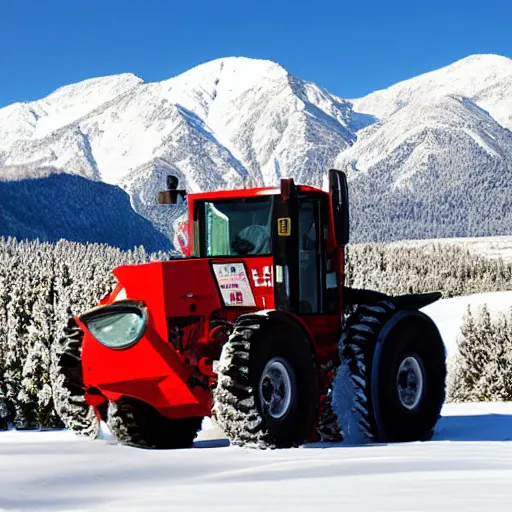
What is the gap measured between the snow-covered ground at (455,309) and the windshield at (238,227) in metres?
85.1

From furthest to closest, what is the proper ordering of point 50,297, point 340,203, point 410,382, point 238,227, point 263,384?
point 50,297, point 410,382, point 238,227, point 340,203, point 263,384

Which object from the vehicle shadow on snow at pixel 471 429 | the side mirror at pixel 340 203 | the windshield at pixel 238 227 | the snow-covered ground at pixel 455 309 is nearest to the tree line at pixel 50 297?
the windshield at pixel 238 227

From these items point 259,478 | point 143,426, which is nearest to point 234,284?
point 143,426

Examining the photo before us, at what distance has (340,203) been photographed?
37.5 ft

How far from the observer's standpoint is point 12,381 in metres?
57.1

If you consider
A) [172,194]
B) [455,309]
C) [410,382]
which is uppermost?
[172,194]

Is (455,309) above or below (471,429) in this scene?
above

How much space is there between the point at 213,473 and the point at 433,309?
113m

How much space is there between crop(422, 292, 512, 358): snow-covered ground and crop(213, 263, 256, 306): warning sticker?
85.7 meters

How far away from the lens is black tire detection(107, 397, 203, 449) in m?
11.5

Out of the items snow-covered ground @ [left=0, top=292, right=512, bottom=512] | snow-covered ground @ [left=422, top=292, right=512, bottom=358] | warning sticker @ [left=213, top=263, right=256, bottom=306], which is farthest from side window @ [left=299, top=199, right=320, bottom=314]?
snow-covered ground @ [left=422, top=292, right=512, bottom=358]

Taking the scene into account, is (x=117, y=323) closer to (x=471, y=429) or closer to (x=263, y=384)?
(x=263, y=384)

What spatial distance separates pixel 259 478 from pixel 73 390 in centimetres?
470

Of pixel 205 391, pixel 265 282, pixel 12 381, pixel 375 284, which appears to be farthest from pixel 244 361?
pixel 375 284
